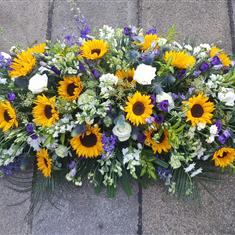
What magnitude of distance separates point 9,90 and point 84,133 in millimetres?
637

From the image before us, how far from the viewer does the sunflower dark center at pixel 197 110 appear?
261 centimetres

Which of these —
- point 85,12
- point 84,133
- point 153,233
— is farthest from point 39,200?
point 85,12

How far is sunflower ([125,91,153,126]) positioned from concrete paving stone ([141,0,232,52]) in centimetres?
86

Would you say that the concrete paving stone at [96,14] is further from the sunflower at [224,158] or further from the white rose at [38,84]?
the sunflower at [224,158]

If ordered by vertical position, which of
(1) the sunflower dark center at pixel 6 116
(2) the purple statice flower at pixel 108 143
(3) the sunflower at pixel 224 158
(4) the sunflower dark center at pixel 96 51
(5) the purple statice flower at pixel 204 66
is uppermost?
(4) the sunflower dark center at pixel 96 51

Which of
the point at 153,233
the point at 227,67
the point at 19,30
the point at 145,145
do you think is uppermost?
the point at 19,30

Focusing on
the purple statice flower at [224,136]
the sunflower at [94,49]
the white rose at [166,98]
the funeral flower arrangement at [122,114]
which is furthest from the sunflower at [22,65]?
the purple statice flower at [224,136]

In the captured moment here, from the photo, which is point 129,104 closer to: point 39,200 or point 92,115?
point 92,115

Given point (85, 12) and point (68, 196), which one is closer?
point (68, 196)

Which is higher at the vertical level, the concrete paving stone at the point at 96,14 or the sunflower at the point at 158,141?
the concrete paving stone at the point at 96,14

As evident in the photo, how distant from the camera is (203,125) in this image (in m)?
2.62

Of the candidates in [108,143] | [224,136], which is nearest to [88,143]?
[108,143]

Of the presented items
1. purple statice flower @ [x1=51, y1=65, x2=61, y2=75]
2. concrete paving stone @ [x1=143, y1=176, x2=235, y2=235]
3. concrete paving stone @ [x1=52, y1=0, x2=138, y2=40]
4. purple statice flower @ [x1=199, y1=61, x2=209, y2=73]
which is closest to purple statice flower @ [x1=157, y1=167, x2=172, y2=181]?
concrete paving stone @ [x1=143, y1=176, x2=235, y2=235]

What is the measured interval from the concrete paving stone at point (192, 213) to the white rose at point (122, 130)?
0.46 metres
